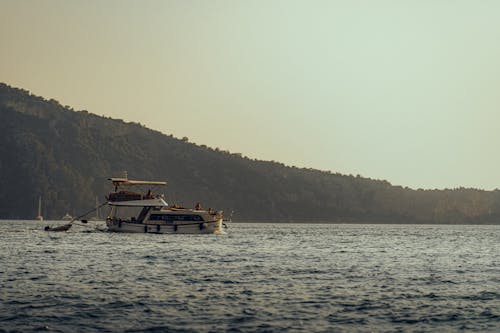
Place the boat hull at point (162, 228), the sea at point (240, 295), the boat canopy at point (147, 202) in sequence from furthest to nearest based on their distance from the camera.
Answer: the boat hull at point (162, 228)
the boat canopy at point (147, 202)
the sea at point (240, 295)

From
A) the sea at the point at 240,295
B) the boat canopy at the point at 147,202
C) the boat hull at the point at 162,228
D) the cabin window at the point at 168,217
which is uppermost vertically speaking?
the boat canopy at the point at 147,202

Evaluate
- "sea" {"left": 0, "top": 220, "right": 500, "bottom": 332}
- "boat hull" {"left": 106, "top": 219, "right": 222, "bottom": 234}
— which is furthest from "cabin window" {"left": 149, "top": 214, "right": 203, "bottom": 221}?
"sea" {"left": 0, "top": 220, "right": 500, "bottom": 332}

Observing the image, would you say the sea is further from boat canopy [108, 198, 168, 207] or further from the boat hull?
the boat hull

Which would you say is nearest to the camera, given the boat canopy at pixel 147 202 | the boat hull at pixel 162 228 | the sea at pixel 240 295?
the sea at pixel 240 295

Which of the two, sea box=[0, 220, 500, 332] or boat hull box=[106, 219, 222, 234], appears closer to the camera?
sea box=[0, 220, 500, 332]

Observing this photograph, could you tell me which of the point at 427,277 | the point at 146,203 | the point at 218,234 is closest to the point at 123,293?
the point at 427,277

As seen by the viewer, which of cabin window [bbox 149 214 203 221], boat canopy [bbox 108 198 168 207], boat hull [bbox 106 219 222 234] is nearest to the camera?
boat canopy [bbox 108 198 168 207]

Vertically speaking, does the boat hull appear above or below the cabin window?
below

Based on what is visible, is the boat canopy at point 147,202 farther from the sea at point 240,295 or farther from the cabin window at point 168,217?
the sea at point 240,295

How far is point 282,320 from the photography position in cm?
3669

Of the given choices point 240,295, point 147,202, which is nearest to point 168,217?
point 147,202

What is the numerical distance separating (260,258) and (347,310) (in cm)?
3887

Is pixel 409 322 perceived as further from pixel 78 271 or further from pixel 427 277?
pixel 78 271

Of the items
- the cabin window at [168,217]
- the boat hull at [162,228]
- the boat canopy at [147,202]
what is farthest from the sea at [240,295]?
the cabin window at [168,217]
